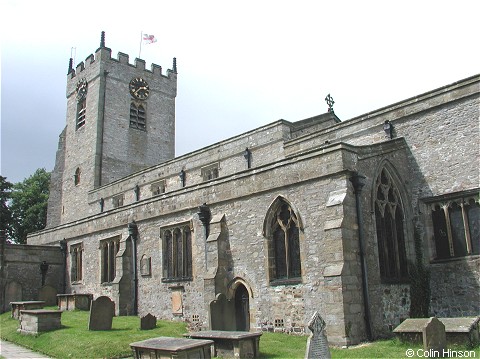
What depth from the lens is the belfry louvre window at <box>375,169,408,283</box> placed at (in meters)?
15.9

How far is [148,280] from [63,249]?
29.7ft

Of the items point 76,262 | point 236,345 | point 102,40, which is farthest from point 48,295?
point 102,40

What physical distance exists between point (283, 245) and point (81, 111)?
30259 millimetres

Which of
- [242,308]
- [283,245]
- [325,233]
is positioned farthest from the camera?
[242,308]

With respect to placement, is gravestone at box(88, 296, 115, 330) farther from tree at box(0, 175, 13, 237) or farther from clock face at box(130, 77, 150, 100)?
tree at box(0, 175, 13, 237)

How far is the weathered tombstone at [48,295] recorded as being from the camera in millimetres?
26297

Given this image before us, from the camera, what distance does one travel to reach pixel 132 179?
3375 centimetres

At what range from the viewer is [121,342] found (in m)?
14.9

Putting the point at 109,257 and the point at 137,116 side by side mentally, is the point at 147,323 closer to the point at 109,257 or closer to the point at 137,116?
the point at 109,257

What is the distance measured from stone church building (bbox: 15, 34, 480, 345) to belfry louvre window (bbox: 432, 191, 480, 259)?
45mm

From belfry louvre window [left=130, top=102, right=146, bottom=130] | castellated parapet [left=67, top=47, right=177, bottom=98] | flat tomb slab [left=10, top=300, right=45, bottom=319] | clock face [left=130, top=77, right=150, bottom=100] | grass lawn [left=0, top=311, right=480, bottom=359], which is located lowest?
grass lawn [left=0, top=311, right=480, bottom=359]

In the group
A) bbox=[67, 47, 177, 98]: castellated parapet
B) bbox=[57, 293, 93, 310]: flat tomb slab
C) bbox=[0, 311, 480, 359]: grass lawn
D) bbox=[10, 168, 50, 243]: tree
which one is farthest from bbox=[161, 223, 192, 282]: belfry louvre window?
bbox=[10, 168, 50, 243]: tree

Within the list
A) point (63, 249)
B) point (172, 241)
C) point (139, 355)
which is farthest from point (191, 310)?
point (63, 249)

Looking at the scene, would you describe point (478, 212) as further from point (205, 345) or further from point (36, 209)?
point (36, 209)
